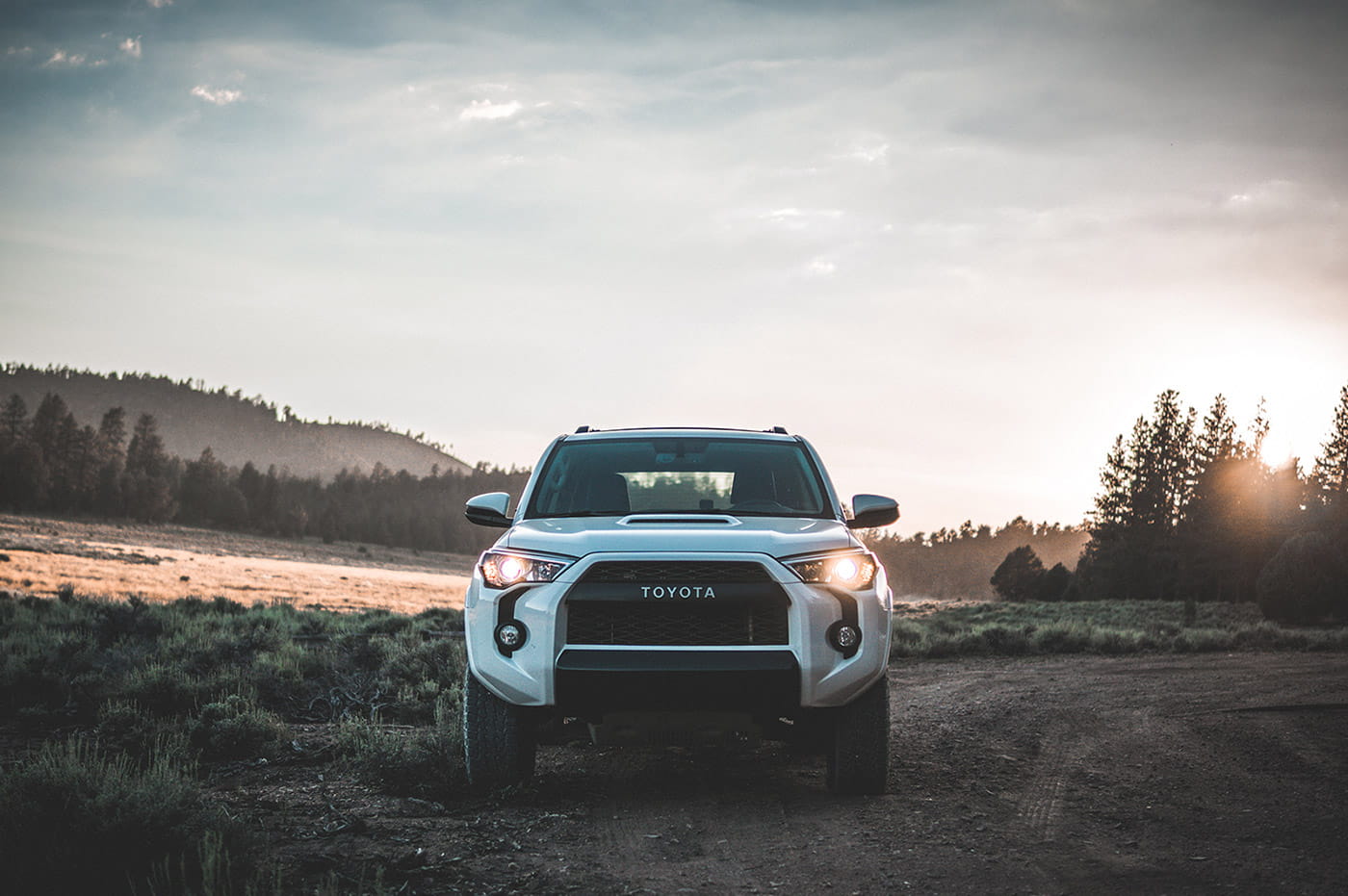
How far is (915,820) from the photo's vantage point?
194 inches

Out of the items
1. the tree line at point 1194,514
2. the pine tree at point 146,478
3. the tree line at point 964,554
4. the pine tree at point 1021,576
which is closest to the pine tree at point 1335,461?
the tree line at point 1194,514

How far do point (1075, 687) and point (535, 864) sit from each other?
8.14 m

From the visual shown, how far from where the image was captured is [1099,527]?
2234 inches

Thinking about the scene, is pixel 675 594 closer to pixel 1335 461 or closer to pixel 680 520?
pixel 680 520

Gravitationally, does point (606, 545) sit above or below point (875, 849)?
above

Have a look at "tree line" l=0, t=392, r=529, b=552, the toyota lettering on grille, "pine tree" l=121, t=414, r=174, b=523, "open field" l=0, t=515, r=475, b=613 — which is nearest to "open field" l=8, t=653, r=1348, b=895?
the toyota lettering on grille

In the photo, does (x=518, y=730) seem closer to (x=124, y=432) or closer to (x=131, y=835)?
(x=131, y=835)

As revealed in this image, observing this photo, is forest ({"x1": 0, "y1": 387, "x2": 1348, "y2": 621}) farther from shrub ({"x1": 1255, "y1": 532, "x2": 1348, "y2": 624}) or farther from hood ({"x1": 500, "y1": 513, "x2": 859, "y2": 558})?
hood ({"x1": 500, "y1": 513, "x2": 859, "y2": 558})

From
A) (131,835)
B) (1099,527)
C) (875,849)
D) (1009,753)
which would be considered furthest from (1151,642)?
(1099,527)

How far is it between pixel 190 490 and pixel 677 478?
132 m

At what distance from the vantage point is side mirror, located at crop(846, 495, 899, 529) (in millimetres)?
5898

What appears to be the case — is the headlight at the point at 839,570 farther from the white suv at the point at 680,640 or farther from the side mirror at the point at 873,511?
the side mirror at the point at 873,511

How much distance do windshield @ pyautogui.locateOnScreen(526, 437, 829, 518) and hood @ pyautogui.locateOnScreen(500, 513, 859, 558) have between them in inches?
19.4

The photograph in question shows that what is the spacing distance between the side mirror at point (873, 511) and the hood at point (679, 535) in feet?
1.21
